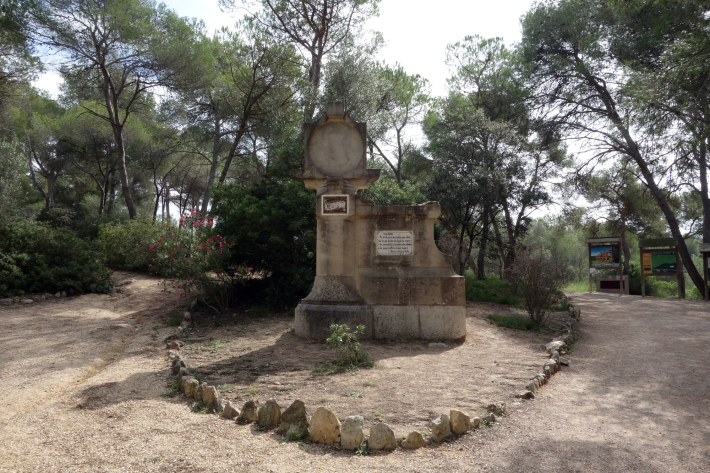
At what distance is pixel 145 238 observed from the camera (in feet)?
47.9

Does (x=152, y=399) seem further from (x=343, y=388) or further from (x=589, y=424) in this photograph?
(x=589, y=424)

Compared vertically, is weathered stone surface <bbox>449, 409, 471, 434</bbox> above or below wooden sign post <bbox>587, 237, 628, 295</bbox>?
below

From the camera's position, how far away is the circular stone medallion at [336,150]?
668cm

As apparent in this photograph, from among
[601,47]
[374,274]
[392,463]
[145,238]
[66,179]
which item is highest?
[601,47]

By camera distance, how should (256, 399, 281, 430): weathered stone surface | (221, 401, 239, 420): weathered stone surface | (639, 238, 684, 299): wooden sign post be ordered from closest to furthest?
(256, 399, 281, 430): weathered stone surface, (221, 401, 239, 420): weathered stone surface, (639, 238, 684, 299): wooden sign post

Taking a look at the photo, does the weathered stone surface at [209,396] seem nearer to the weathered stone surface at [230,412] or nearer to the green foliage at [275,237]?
the weathered stone surface at [230,412]

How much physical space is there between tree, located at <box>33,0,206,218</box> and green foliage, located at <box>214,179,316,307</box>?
388 inches

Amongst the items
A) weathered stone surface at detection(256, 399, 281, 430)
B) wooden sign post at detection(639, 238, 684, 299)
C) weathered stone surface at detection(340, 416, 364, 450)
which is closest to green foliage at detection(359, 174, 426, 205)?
weathered stone surface at detection(256, 399, 281, 430)

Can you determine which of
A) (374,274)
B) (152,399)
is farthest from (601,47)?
(152,399)

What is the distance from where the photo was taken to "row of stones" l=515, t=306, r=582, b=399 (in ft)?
13.5

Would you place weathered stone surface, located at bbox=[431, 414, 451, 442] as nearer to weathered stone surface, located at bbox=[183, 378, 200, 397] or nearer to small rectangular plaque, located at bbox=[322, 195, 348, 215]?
weathered stone surface, located at bbox=[183, 378, 200, 397]

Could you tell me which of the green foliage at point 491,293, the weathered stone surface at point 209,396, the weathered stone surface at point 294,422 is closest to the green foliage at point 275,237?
the green foliage at point 491,293

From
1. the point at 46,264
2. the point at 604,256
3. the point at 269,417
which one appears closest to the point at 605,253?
the point at 604,256

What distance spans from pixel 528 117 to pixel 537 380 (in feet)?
49.9
